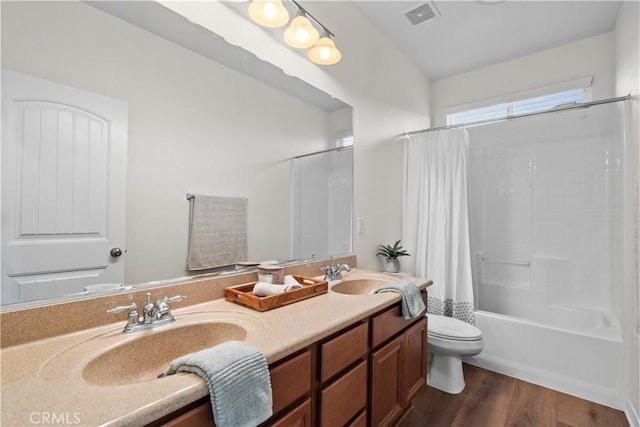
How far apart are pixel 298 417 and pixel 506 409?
5.42 ft

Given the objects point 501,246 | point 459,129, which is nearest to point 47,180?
point 459,129

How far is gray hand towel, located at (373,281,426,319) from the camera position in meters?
1.47

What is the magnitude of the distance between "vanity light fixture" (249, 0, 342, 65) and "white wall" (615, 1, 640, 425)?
180cm

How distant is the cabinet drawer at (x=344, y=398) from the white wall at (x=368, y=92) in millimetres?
1059

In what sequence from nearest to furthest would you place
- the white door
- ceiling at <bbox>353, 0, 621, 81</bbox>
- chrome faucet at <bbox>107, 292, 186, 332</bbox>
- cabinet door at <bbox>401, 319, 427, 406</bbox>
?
the white door
chrome faucet at <bbox>107, 292, 186, 332</bbox>
cabinet door at <bbox>401, 319, 427, 406</bbox>
ceiling at <bbox>353, 0, 621, 81</bbox>

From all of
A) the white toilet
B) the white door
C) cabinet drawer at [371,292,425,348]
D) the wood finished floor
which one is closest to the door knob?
the white door

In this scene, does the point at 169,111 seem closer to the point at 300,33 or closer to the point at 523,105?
the point at 300,33

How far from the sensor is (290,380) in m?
0.89

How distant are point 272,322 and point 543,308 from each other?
2.80 m

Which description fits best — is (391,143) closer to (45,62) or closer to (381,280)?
(381,280)

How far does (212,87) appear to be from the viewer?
1.33 metres

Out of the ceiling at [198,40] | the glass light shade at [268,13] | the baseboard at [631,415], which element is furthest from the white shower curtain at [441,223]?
the glass light shade at [268,13]

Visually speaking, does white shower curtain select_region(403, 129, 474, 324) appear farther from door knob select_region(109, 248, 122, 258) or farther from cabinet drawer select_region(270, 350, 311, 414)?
door knob select_region(109, 248, 122, 258)

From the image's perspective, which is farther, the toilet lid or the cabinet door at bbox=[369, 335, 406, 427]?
the toilet lid
